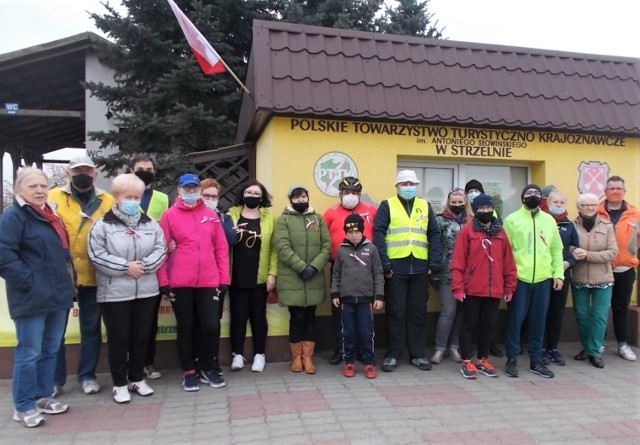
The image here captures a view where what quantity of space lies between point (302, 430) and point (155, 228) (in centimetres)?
207

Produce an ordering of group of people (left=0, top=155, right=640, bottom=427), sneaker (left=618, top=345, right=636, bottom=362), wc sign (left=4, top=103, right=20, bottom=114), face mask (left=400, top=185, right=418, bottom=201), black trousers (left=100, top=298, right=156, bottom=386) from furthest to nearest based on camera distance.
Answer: wc sign (left=4, top=103, right=20, bottom=114)
sneaker (left=618, top=345, right=636, bottom=362)
face mask (left=400, top=185, right=418, bottom=201)
black trousers (left=100, top=298, right=156, bottom=386)
group of people (left=0, top=155, right=640, bottom=427)

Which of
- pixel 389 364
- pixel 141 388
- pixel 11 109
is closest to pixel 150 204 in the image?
pixel 141 388

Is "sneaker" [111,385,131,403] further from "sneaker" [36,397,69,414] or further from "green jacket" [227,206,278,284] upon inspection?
"green jacket" [227,206,278,284]

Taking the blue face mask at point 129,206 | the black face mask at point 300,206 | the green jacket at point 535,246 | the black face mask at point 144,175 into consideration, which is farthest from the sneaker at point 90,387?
the green jacket at point 535,246

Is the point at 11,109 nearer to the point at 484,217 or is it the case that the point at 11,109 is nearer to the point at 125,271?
the point at 125,271

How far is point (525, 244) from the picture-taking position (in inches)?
195

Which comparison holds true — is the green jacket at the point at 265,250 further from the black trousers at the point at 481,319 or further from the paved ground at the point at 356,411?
the black trousers at the point at 481,319

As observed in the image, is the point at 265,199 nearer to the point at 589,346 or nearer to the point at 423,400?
the point at 423,400

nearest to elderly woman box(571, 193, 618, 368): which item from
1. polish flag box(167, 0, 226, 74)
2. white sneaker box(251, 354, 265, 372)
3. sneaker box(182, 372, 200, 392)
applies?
white sneaker box(251, 354, 265, 372)

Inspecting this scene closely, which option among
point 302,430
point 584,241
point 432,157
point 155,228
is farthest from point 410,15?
point 302,430

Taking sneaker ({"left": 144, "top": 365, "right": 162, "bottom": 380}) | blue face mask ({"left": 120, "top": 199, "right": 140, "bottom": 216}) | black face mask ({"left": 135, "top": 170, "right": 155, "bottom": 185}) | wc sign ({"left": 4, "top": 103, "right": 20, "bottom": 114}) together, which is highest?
wc sign ({"left": 4, "top": 103, "right": 20, "bottom": 114})

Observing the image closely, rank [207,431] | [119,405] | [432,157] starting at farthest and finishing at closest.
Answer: [432,157], [119,405], [207,431]

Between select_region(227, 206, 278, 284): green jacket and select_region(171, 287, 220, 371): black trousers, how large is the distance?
648 mm

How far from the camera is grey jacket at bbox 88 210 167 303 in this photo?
3.96 m
